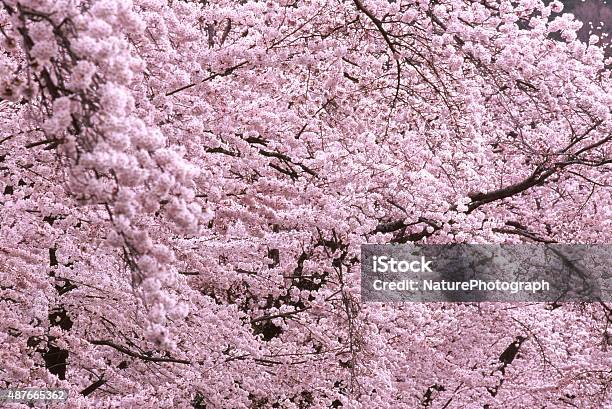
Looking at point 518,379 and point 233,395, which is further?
point 518,379

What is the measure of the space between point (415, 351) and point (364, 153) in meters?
5.32

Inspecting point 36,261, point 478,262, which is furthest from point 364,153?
point 36,261

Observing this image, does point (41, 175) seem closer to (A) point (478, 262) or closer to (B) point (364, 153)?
(B) point (364, 153)

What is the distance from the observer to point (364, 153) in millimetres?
7664

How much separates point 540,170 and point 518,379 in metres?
5.83

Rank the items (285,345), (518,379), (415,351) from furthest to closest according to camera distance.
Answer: (518,379) → (415,351) → (285,345)

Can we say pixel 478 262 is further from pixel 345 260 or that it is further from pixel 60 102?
pixel 60 102

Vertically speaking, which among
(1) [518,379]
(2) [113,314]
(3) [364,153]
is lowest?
(1) [518,379]

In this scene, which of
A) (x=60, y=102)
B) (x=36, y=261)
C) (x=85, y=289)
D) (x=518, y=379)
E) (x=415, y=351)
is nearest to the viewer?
(x=60, y=102)

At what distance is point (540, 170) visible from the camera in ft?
27.1

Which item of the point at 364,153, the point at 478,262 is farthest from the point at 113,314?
the point at 478,262

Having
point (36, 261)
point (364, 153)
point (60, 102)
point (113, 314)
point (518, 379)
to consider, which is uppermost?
point (364, 153)

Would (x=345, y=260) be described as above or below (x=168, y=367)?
above

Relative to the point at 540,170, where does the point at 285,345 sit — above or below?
below
